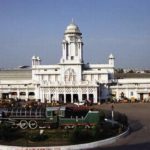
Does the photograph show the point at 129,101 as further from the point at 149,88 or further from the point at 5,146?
the point at 5,146

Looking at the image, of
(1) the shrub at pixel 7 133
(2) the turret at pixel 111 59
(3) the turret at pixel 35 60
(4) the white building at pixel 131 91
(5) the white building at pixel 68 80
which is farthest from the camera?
(3) the turret at pixel 35 60

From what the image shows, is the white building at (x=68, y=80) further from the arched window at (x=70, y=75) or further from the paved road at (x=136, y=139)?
the paved road at (x=136, y=139)

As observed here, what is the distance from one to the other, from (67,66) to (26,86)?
24.6ft

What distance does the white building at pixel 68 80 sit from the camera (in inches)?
2469

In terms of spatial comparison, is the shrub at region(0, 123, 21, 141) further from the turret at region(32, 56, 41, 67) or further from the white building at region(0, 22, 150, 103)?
the turret at region(32, 56, 41, 67)

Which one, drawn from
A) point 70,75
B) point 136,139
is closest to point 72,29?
point 70,75

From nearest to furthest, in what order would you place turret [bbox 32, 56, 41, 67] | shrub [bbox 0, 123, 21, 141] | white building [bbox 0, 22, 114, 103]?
shrub [bbox 0, 123, 21, 141]
white building [bbox 0, 22, 114, 103]
turret [bbox 32, 56, 41, 67]

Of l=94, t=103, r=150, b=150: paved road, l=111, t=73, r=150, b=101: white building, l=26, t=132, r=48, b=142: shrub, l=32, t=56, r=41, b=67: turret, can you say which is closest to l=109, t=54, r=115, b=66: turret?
l=111, t=73, r=150, b=101: white building

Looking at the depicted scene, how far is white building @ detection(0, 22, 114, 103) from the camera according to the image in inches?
2469

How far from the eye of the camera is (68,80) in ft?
219

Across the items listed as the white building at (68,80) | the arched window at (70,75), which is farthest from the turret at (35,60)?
the arched window at (70,75)

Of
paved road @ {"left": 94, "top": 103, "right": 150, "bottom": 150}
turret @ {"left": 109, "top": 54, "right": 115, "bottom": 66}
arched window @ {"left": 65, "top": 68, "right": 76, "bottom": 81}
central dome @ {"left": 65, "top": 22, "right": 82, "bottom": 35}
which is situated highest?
central dome @ {"left": 65, "top": 22, "right": 82, "bottom": 35}

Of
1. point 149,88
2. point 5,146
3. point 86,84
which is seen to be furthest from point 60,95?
point 5,146

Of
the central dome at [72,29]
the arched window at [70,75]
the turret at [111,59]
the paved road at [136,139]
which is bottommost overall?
the paved road at [136,139]
